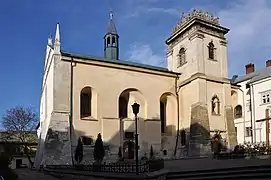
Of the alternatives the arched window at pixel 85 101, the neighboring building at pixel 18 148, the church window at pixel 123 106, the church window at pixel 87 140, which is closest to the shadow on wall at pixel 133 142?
the church window at pixel 87 140

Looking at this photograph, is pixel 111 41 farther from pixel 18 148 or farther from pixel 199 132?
pixel 18 148

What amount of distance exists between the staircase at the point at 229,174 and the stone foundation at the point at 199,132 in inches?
745

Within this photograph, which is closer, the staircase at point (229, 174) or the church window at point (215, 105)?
the staircase at point (229, 174)

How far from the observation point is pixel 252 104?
41.8 metres

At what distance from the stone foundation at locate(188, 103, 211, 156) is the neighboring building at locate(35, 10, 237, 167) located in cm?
10

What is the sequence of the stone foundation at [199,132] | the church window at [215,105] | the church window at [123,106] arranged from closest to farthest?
the stone foundation at [199,132] → the church window at [123,106] → the church window at [215,105]

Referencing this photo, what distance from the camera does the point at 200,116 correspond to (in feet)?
119

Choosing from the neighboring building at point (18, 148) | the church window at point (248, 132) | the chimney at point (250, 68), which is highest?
the chimney at point (250, 68)

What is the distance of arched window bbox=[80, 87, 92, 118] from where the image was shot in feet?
113

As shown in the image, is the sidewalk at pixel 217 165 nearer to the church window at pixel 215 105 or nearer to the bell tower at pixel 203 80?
the bell tower at pixel 203 80

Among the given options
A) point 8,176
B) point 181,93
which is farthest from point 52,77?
point 8,176

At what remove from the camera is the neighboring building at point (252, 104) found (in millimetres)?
39938

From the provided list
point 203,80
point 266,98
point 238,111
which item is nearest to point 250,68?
point 238,111

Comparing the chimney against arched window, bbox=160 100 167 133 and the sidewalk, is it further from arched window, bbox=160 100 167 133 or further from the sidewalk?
the sidewalk
